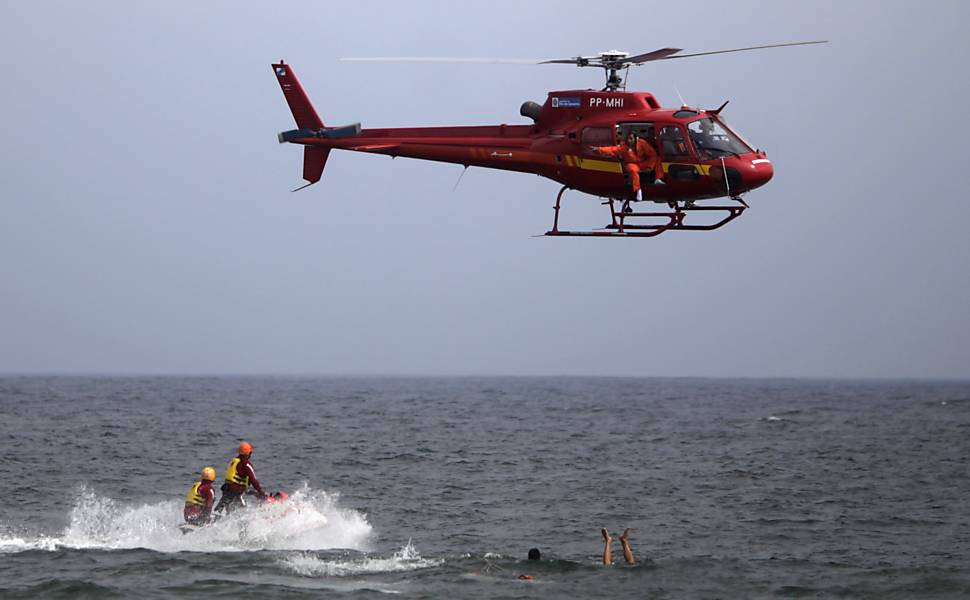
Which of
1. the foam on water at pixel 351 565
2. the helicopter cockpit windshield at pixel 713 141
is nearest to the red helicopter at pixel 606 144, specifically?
the helicopter cockpit windshield at pixel 713 141

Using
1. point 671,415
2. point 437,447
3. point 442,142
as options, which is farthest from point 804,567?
point 671,415

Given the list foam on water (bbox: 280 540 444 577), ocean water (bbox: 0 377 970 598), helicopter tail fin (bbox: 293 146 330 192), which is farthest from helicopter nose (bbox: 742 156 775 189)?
helicopter tail fin (bbox: 293 146 330 192)

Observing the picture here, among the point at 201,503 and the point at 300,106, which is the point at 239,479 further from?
the point at 300,106

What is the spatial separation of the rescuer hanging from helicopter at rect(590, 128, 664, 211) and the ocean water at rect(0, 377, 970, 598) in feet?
24.6

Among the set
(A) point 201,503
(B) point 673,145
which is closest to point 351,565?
(A) point 201,503

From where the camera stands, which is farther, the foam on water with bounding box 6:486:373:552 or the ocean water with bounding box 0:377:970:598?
the foam on water with bounding box 6:486:373:552

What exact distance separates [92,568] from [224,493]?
2.73 metres

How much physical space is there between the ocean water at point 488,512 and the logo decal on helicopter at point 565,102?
29.9 ft

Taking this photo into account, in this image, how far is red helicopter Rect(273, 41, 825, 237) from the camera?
2203cm

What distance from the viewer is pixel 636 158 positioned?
886 inches

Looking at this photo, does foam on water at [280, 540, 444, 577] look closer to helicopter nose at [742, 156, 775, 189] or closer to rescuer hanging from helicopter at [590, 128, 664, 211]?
rescuer hanging from helicopter at [590, 128, 664, 211]

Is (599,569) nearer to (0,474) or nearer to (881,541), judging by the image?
(881,541)

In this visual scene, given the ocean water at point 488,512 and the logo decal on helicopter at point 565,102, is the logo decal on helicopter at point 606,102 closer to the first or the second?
the logo decal on helicopter at point 565,102

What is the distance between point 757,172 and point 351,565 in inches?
418
